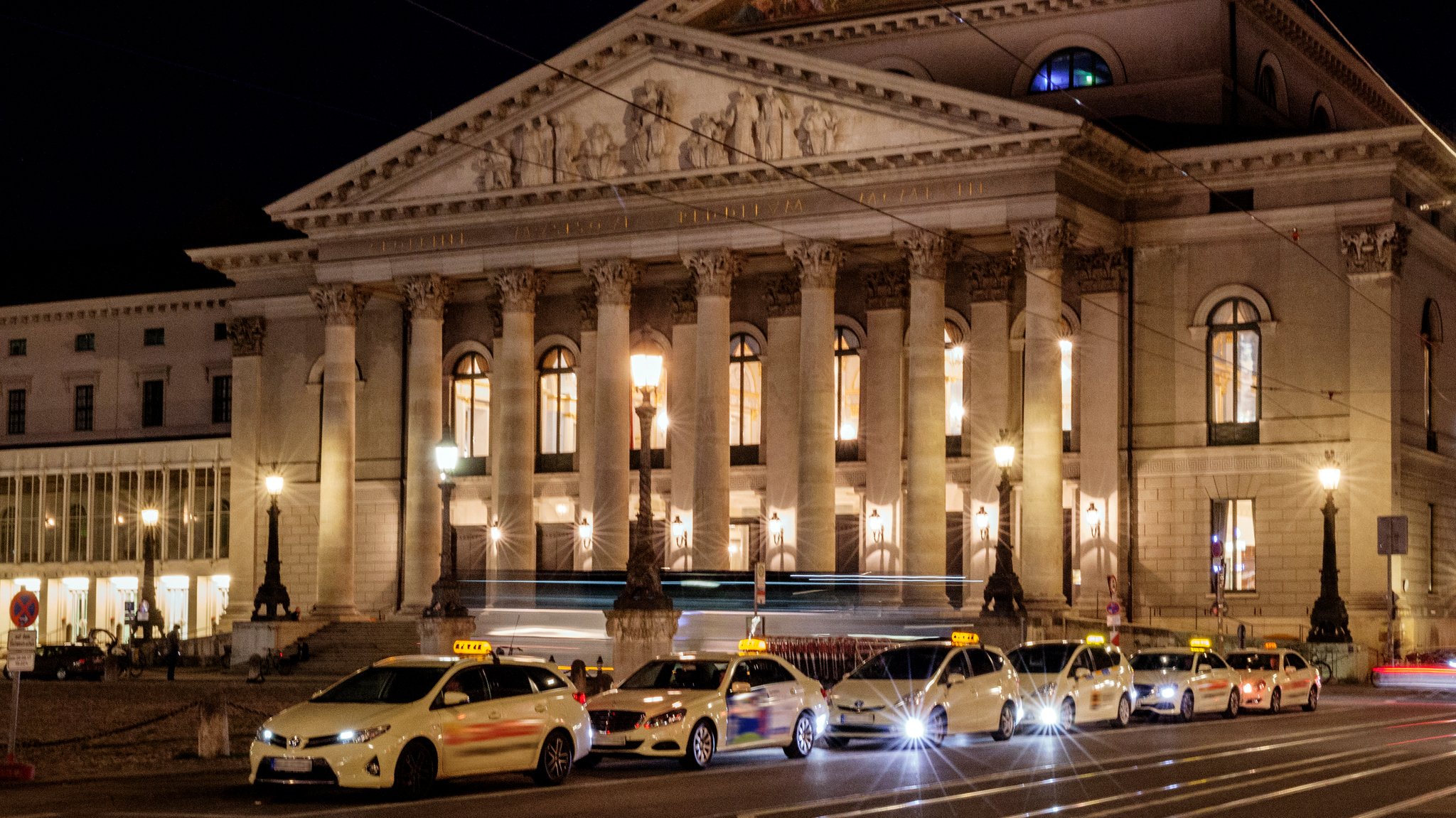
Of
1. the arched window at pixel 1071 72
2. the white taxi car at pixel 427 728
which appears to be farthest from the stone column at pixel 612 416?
the white taxi car at pixel 427 728

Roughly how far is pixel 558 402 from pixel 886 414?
12.0 metres

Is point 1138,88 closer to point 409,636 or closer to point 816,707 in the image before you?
point 409,636

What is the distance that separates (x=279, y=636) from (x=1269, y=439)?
93.8 ft

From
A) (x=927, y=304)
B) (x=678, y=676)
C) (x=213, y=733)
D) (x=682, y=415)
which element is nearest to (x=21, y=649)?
(x=213, y=733)

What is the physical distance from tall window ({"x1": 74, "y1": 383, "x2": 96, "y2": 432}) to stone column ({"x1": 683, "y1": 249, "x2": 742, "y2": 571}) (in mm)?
33614

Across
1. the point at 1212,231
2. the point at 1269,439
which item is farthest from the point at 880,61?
the point at 1269,439

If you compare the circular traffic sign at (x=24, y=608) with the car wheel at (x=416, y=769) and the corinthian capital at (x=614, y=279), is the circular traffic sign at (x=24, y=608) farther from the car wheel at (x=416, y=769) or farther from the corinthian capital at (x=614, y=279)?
the corinthian capital at (x=614, y=279)

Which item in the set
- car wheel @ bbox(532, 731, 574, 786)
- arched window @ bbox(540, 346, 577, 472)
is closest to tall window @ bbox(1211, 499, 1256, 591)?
arched window @ bbox(540, 346, 577, 472)

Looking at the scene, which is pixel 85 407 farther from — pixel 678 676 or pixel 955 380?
pixel 678 676

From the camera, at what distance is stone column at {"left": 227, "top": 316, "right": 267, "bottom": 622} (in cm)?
6756

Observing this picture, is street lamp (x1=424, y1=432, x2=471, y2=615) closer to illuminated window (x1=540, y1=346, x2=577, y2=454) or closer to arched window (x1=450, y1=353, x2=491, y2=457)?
illuminated window (x1=540, y1=346, x2=577, y2=454)

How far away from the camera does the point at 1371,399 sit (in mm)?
53156

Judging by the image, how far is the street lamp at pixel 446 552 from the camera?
43156 millimetres

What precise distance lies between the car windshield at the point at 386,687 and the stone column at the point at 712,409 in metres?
31.8
